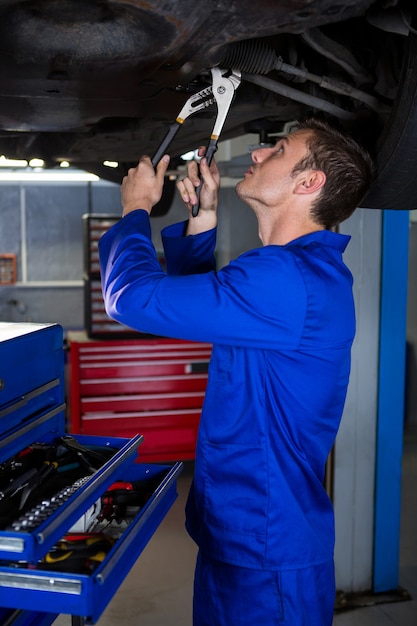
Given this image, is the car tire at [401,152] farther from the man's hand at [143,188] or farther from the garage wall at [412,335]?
the garage wall at [412,335]

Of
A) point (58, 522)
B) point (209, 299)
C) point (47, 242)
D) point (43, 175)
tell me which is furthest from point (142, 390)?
point (47, 242)

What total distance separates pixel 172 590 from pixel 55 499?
1776 mm

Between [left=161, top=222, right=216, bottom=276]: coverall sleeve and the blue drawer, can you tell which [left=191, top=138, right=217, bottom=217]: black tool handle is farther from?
the blue drawer

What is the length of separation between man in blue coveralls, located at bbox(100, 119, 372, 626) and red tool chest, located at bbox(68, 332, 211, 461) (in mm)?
2579

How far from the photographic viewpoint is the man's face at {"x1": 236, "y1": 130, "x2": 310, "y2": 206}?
132cm

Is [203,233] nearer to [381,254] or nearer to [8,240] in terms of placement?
[381,254]

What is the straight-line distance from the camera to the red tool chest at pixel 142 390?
389 cm

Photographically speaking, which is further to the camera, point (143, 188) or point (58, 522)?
point (143, 188)

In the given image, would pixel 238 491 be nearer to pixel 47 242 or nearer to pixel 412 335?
pixel 412 335

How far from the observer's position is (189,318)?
3.71 feet

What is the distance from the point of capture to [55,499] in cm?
106

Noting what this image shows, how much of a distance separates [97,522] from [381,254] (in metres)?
1.68

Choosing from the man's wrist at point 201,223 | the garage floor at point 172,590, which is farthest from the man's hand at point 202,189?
the garage floor at point 172,590

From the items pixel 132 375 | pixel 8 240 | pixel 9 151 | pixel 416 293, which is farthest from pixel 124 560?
pixel 8 240
